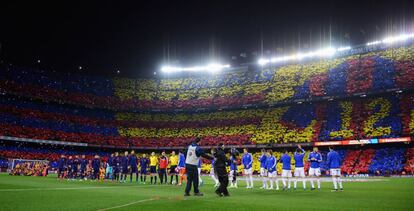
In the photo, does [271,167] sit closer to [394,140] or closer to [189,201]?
[189,201]

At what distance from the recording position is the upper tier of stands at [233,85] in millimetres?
54500

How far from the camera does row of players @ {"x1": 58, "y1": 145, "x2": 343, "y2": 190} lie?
71.4 feet

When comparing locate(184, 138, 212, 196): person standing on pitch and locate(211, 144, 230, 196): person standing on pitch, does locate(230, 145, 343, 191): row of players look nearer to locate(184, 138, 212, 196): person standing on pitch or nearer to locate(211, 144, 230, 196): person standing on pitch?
locate(211, 144, 230, 196): person standing on pitch

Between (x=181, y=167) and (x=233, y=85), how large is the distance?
4617cm

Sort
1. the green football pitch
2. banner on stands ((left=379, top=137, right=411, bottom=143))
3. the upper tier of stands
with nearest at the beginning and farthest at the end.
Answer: the green football pitch
banner on stands ((left=379, top=137, right=411, bottom=143))
the upper tier of stands

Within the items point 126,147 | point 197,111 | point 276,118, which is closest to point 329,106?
point 276,118

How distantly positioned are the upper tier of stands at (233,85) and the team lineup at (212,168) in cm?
3074

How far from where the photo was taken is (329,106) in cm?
5700

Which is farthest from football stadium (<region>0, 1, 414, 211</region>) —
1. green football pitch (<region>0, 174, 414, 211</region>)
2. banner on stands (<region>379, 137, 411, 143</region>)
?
green football pitch (<region>0, 174, 414, 211</region>)

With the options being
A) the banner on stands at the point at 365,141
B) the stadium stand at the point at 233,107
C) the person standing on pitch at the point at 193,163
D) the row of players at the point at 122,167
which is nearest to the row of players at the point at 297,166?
the row of players at the point at 122,167

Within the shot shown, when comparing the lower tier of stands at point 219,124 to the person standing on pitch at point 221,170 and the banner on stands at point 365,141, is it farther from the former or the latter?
the person standing on pitch at point 221,170

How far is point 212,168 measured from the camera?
1074 inches

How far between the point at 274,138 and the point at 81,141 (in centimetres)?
3202

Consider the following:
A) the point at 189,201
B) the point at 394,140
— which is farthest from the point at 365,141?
the point at 189,201
